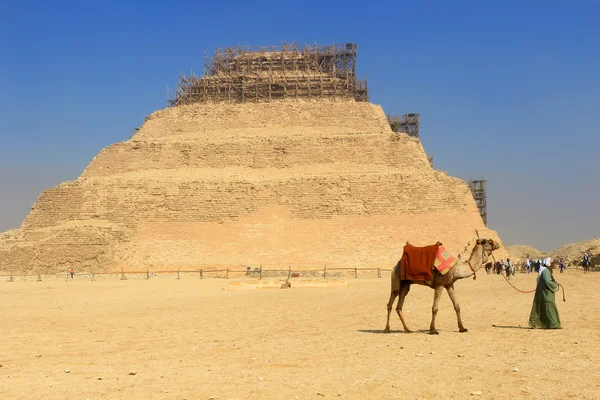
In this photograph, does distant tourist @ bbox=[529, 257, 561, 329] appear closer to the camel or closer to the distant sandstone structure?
the camel

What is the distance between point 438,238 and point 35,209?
27214 mm

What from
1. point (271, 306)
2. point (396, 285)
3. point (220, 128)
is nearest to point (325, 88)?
point (220, 128)

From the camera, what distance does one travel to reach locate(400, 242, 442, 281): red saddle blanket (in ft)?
38.2

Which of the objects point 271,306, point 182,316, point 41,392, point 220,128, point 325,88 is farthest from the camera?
point 325,88

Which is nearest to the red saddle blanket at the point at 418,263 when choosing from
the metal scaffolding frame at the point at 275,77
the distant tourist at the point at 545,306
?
the distant tourist at the point at 545,306

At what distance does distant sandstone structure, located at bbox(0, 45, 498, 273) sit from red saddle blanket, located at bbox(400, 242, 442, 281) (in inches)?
1025

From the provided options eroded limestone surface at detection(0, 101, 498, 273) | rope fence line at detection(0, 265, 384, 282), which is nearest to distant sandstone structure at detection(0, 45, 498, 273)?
eroded limestone surface at detection(0, 101, 498, 273)

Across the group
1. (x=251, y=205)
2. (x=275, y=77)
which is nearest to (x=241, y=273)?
(x=251, y=205)

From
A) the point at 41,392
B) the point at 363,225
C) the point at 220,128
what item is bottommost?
the point at 41,392

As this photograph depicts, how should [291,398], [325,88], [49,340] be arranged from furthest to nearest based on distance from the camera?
[325,88]
[49,340]
[291,398]

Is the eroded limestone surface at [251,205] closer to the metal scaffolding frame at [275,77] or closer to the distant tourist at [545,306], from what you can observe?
the metal scaffolding frame at [275,77]

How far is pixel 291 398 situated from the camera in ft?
23.1

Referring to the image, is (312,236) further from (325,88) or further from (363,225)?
(325,88)

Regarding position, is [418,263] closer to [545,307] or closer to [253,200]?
[545,307]
